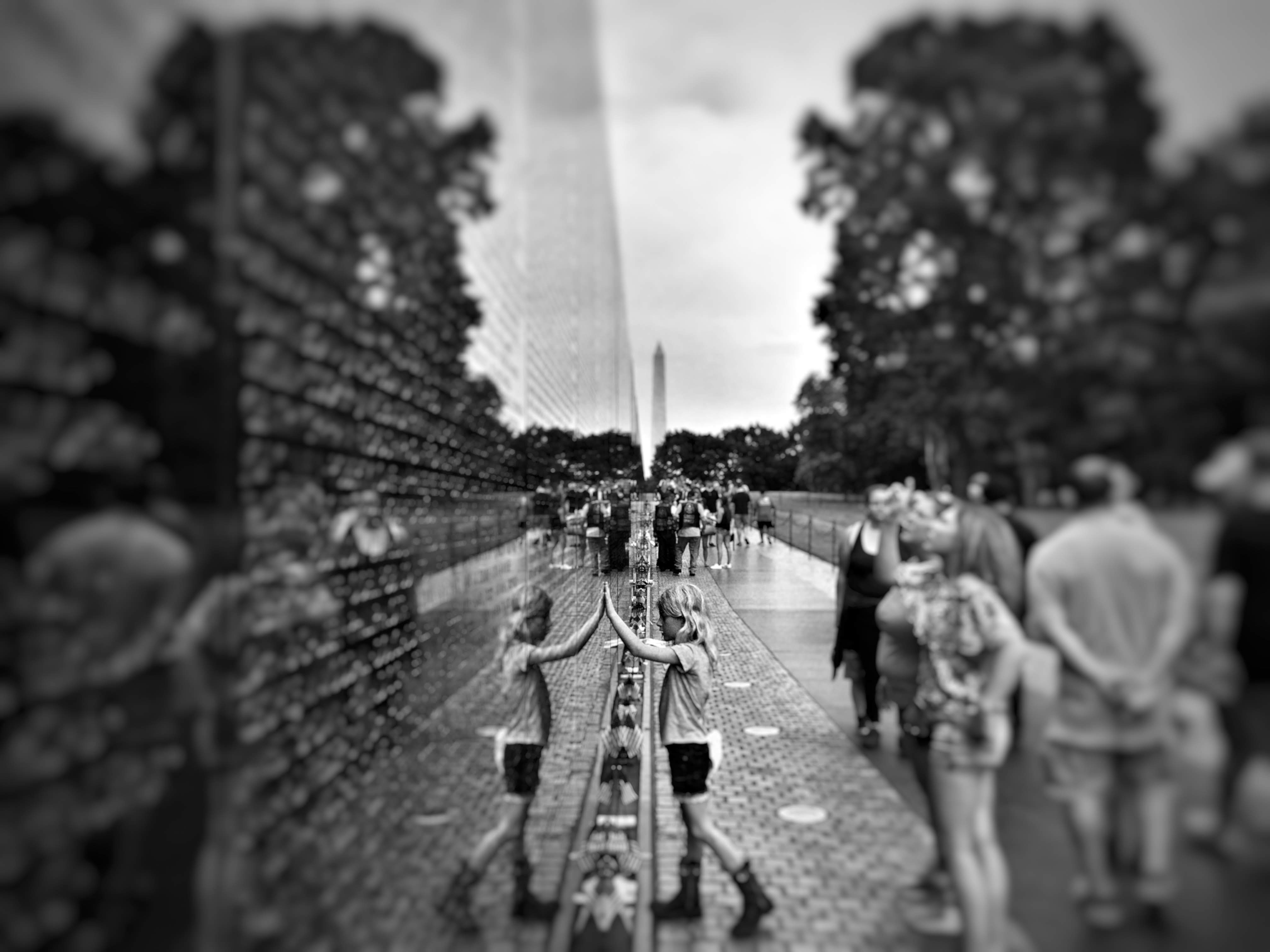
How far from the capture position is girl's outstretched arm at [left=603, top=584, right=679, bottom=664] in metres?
5.18

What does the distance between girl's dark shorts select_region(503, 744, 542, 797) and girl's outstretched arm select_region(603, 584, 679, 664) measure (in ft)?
2.60

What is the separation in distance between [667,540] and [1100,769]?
20284 mm

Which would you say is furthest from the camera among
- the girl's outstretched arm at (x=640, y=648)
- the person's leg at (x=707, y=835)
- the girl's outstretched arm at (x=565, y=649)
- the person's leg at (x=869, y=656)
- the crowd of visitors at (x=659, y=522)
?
the crowd of visitors at (x=659, y=522)

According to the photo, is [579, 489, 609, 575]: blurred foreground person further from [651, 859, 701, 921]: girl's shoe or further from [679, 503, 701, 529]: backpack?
[679, 503, 701, 529]: backpack

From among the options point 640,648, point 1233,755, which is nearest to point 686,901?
point 640,648

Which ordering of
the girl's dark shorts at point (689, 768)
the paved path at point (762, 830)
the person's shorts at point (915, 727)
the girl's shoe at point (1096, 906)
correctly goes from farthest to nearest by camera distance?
the girl's dark shorts at point (689, 768) < the person's shorts at point (915, 727) < the paved path at point (762, 830) < the girl's shoe at point (1096, 906)

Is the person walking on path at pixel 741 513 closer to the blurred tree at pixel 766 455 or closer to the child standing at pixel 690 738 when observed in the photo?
the blurred tree at pixel 766 455

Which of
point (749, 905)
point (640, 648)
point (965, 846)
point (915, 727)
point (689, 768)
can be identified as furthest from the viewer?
point (640, 648)

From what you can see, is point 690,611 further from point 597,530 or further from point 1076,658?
point 597,530

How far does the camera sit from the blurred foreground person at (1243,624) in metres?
2.15

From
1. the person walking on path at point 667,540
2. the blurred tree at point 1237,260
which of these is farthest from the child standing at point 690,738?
the person walking on path at point 667,540

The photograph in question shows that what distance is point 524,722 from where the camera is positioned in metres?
4.68

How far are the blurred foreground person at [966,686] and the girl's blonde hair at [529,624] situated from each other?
1.99 m

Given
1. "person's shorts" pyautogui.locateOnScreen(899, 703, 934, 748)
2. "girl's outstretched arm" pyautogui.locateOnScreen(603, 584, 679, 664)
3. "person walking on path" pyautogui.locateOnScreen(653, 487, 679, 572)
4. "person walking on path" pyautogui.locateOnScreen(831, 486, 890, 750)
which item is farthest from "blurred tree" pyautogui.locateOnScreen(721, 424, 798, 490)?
"person walking on path" pyautogui.locateOnScreen(653, 487, 679, 572)
